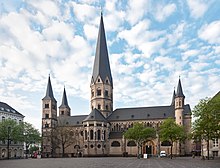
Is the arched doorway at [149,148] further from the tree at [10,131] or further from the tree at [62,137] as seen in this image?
the tree at [10,131]

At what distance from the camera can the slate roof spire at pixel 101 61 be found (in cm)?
13375

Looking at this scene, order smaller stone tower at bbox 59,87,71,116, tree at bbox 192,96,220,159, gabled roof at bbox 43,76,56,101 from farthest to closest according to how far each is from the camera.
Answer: smaller stone tower at bbox 59,87,71,116 → gabled roof at bbox 43,76,56,101 → tree at bbox 192,96,220,159

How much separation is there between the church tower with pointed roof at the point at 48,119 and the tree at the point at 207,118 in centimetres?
8018

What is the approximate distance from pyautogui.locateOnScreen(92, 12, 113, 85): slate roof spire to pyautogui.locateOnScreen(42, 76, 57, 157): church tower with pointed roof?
20.3m

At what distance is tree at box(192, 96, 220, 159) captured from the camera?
5650cm

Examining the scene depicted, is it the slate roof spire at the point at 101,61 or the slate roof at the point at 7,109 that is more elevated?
the slate roof spire at the point at 101,61

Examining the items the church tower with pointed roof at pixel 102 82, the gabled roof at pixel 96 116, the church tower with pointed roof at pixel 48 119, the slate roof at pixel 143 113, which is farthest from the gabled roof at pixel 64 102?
the gabled roof at pixel 96 116

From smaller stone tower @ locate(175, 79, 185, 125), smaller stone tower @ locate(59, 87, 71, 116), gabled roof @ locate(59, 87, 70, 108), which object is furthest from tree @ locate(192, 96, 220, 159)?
gabled roof @ locate(59, 87, 70, 108)

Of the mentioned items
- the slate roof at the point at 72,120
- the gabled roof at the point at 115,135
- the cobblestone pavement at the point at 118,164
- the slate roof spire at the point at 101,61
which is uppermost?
the slate roof spire at the point at 101,61

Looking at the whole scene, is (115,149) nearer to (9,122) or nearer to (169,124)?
(169,124)

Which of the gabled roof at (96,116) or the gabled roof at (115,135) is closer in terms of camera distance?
the gabled roof at (96,116)

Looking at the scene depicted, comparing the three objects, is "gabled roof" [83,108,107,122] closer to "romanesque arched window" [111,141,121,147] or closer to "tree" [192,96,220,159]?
"romanesque arched window" [111,141,121,147]

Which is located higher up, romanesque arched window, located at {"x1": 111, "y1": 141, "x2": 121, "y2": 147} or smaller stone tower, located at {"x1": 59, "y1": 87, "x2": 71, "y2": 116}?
smaller stone tower, located at {"x1": 59, "y1": 87, "x2": 71, "y2": 116}

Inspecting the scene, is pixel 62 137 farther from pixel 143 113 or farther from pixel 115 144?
pixel 143 113
